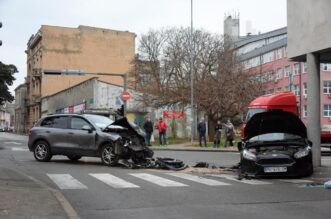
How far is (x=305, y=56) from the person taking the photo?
17375 millimetres

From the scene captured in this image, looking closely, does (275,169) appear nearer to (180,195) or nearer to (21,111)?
(180,195)

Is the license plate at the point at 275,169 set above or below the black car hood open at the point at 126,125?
below

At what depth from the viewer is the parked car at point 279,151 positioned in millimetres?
13344

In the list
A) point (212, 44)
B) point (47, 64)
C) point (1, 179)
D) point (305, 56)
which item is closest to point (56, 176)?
point (1, 179)

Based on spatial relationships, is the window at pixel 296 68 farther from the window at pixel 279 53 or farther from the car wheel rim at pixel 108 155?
the car wheel rim at pixel 108 155

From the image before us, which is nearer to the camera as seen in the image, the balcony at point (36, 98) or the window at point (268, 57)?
the balcony at point (36, 98)

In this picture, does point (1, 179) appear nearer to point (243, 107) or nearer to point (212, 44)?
point (243, 107)

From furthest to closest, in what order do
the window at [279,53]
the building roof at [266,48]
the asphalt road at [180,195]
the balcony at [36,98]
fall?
the window at [279,53]
the building roof at [266,48]
the balcony at [36,98]
the asphalt road at [180,195]

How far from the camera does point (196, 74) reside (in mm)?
43469

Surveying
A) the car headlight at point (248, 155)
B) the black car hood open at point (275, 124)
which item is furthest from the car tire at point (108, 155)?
the car headlight at point (248, 155)

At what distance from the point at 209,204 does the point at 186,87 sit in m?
33.8

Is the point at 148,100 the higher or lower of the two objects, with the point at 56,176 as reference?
higher

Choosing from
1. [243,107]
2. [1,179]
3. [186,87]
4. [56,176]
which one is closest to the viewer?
[1,179]

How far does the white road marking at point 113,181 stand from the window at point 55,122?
449 centimetres
